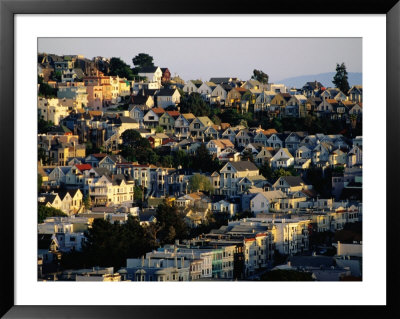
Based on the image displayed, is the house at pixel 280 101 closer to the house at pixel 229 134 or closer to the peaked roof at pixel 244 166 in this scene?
the house at pixel 229 134

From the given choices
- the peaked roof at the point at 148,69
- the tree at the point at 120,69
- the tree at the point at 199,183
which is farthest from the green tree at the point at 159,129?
the peaked roof at the point at 148,69

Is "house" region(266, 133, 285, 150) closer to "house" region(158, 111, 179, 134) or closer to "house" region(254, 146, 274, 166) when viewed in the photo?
"house" region(254, 146, 274, 166)

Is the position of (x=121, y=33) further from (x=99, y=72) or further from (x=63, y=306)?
(x=99, y=72)

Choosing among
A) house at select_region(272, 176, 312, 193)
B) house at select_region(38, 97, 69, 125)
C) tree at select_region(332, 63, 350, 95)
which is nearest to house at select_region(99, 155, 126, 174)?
house at select_region(38, 97, 69, 125)

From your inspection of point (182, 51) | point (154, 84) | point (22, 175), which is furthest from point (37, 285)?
point (154, 84)

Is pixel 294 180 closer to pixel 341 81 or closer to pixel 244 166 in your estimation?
pixel 244 166

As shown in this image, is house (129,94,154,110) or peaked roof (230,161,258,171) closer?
house (129,94,154,110)
